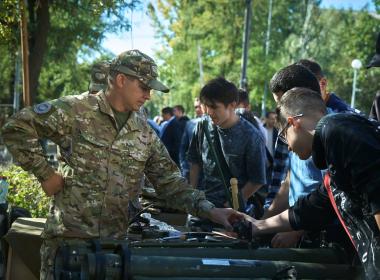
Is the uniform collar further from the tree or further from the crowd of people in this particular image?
the tree

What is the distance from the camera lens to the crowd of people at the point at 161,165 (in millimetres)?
2623

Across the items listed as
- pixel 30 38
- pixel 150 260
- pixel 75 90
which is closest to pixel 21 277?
pixel 150 260

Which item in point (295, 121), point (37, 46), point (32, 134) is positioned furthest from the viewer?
point (37, 46)

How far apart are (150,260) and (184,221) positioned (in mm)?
3028

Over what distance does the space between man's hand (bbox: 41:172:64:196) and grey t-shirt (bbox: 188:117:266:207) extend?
1.71m

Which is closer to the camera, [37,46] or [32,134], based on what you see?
[32,134]

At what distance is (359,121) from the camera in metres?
2.58

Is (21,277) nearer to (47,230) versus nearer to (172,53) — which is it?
(47,230)

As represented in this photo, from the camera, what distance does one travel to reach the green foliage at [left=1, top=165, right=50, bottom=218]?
7051 mm

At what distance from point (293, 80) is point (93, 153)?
1.45 meters

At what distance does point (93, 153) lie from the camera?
379 centimetres

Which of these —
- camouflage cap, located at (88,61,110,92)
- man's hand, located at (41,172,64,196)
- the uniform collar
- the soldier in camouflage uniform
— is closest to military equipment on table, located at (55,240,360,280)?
the soldier in camouflage uniform

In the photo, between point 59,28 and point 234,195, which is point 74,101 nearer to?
point 234,195

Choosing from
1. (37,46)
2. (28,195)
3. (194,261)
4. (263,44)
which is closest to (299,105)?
(194,261)
